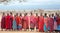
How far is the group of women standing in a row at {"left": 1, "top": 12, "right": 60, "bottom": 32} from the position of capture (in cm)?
360

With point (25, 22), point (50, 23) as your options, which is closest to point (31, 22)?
point (25, 22)

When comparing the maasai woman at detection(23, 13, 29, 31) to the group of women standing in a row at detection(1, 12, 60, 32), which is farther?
the maasai woman at detection(23, 13, 29, 31)

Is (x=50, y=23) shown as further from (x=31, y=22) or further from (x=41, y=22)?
(x=31, y=22)

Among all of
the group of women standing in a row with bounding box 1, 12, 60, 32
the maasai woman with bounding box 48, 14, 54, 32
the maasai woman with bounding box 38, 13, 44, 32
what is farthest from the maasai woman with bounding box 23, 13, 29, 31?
the maasai woman with bounding box 48, 14, 54, 32

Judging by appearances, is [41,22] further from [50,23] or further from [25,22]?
[25,22]

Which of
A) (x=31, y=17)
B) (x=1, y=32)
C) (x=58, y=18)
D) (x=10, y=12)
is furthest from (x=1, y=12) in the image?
(x=58, y=18)

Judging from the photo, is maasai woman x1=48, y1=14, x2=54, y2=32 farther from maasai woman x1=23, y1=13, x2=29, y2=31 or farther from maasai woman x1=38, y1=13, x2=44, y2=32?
maasai woman x1=23, y1=13, x2=29, y2=31

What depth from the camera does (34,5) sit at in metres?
3.63

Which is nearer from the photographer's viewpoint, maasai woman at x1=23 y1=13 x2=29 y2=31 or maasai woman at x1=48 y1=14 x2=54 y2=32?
maasai woman at x1=48 y1=14 x2=54 y2=32

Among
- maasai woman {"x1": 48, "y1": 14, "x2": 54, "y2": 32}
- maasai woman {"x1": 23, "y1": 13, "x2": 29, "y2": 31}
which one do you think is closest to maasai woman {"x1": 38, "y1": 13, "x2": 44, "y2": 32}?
maasai woman {"x1": 48, "y1": 14, "x2": 54, "y2": 32}

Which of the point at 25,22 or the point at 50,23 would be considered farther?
the point at 25,22

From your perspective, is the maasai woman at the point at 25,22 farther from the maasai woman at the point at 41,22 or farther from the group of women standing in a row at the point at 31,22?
the maasai woman at the point at 41,22

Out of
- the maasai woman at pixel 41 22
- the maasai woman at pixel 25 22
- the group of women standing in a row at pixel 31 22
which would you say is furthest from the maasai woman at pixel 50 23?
the maasai woman at pixel 25 22

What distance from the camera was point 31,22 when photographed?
12.2ft
